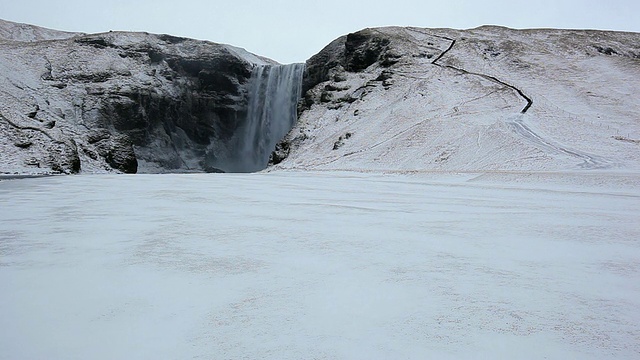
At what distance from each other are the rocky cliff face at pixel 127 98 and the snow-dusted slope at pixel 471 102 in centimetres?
782

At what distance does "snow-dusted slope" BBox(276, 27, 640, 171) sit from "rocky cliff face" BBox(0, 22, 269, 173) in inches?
308

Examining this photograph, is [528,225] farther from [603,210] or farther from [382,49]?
[382,49]

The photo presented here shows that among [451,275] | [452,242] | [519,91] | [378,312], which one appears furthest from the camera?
[519,91]

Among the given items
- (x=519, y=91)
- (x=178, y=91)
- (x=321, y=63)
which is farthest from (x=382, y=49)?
(x=178, y=91)

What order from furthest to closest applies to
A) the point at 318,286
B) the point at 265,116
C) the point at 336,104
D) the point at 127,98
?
the point at 265,116
the point at 127,98
the point at 336,104
the point at 318,286

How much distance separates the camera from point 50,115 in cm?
2072

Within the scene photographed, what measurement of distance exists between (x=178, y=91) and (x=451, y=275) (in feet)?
102

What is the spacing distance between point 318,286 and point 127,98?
28.5 meters

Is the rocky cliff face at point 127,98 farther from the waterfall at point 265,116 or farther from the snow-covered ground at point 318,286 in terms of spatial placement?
the snow-covered ground at point 318,286

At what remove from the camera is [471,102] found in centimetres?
1844

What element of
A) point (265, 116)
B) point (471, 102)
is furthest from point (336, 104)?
point (265, 116)

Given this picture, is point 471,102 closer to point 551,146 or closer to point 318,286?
point 551,146

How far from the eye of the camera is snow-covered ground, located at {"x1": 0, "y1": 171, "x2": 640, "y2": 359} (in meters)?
1.48

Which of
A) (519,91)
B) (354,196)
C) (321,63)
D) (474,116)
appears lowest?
(354,196)
